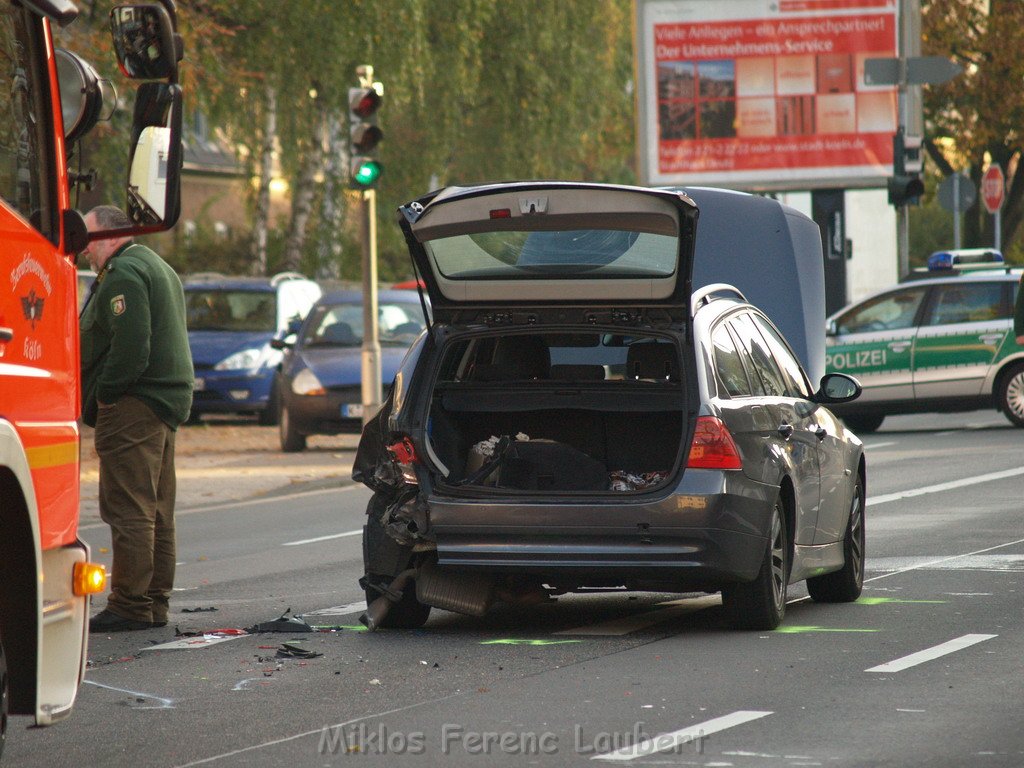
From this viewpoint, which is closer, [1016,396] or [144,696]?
[144,696]

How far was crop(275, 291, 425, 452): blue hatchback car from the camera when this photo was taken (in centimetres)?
2202

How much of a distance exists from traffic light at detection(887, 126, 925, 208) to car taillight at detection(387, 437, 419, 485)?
19183mm

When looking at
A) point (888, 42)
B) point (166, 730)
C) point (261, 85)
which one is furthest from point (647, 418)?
point (888, 42)

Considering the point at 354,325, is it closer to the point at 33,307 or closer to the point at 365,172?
the point at 365,172

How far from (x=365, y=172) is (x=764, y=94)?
13.6 m

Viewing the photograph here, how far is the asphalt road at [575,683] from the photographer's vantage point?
6500 millimetres

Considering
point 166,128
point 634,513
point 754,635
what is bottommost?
point 754,635

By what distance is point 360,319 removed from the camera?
23.7 m

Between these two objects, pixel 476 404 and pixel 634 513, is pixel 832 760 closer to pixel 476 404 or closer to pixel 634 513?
pixel 634 513

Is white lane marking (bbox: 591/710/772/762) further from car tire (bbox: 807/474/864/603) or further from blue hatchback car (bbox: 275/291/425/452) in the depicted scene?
blue hatchback car (bbox: 275/291/425/452)

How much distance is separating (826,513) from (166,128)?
14.9 feet

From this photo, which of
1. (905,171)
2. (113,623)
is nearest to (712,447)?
(113,623)

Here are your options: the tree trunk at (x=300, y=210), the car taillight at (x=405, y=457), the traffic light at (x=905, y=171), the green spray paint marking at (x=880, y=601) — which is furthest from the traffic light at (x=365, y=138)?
the tree trunk at (x=300, y=210)

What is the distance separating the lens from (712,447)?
29.1 feet
